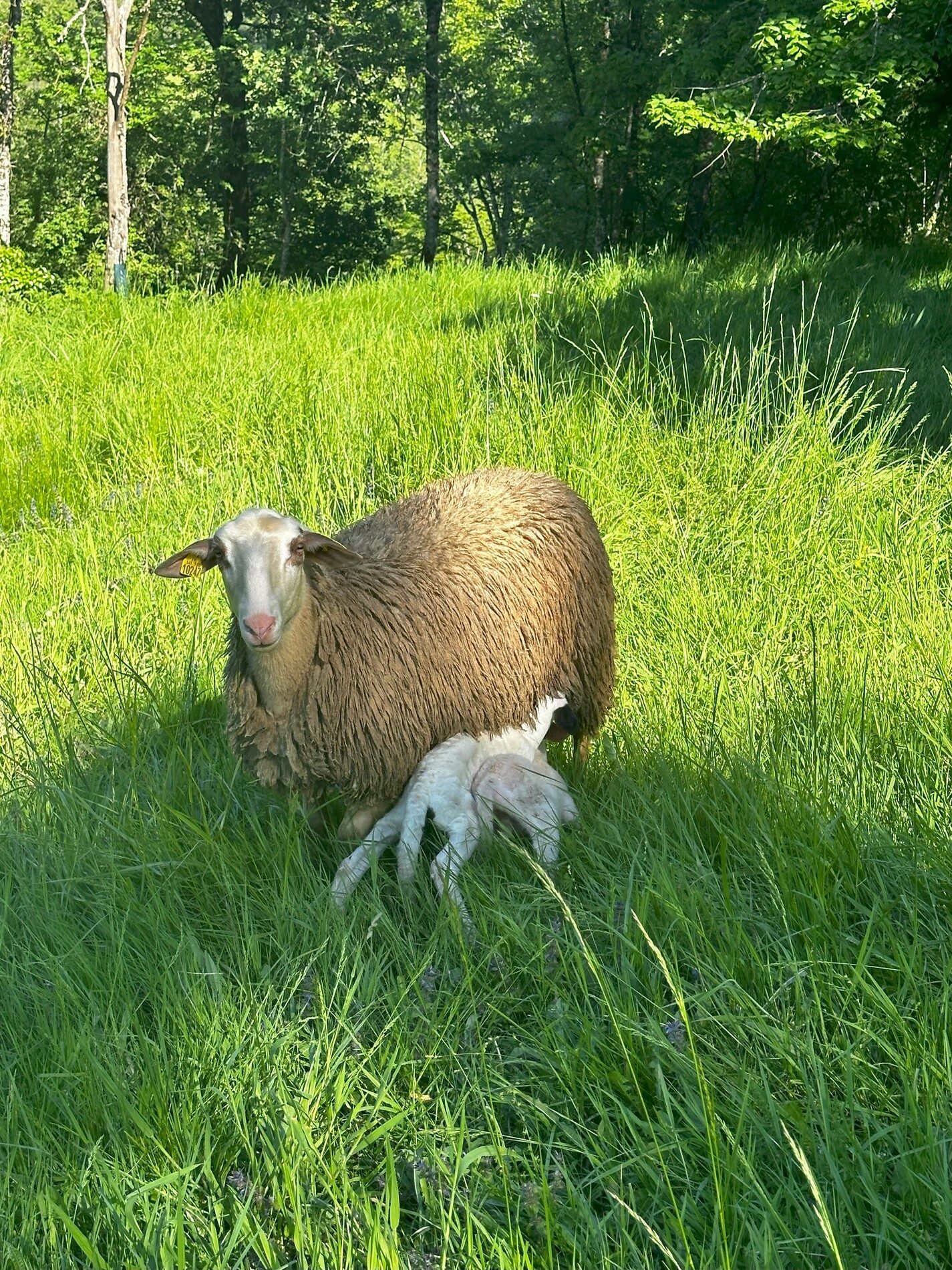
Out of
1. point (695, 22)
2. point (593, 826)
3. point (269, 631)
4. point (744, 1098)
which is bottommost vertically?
point (593, 826)

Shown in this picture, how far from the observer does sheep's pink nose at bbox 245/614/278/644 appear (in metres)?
2.90

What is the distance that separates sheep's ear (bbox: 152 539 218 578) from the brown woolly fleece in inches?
8.6

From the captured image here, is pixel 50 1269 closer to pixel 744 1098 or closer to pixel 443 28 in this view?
pixel 744 1098

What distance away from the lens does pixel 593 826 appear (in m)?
3.20

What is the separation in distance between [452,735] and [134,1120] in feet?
5.14

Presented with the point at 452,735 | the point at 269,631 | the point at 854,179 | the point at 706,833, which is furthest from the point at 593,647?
the point at 854,179

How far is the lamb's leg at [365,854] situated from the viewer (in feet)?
9.86

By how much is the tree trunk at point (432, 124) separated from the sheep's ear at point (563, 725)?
1941 centimetres

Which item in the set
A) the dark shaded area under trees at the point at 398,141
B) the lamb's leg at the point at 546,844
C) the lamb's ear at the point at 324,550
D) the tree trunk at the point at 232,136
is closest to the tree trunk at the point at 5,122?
the dark shaded area under trees at the point at 398,141

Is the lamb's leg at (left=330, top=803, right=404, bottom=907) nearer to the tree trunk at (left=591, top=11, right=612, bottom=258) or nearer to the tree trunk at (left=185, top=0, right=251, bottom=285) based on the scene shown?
the tree trunk at (left=591, top=11, right=612, bottom=258)

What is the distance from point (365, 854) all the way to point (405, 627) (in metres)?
0.69

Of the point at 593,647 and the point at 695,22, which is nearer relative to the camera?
the point at 593,647

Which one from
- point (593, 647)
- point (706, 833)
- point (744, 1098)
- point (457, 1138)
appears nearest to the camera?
point (744, 1098)

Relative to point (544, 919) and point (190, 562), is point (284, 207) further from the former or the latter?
point (544, 919)
